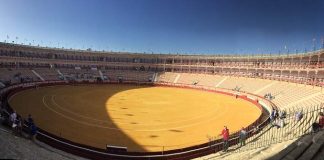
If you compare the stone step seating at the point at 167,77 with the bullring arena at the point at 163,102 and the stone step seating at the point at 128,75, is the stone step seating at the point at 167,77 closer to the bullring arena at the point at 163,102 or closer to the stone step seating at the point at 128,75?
the bullring arena at the point at 163,102

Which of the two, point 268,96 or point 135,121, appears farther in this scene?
point 268,96

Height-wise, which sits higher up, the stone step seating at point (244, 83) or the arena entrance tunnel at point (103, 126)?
the stone step seating at point (244, 83)

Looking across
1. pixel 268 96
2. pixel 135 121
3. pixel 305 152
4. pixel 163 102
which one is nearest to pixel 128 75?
pixel 163 102

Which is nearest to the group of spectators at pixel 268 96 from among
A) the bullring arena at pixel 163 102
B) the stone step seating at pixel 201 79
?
the bullring arena at pixel 163 102

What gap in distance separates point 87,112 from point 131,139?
12450 mm

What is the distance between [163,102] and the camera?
158 feet

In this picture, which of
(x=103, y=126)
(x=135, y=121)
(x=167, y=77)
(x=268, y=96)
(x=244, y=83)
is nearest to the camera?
(x=103, y=126)

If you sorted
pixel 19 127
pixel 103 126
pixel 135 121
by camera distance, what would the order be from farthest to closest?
1. pixel 135 121
2. pixel 103 126
3. pixel 19 127

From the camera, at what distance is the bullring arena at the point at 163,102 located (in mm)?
20203

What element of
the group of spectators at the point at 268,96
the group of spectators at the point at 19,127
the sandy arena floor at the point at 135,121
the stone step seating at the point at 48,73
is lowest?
the sandy arena floor at the point at 135,121

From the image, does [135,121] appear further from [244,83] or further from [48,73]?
[48,73]

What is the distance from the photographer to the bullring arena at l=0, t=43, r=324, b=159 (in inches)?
795

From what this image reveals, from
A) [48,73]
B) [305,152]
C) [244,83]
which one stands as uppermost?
[305,152]

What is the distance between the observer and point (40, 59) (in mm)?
77125
